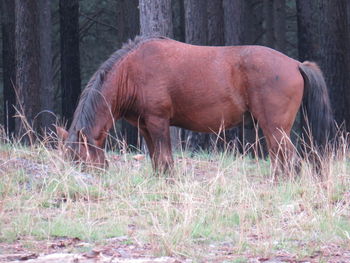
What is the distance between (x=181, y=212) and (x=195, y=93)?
3152mm

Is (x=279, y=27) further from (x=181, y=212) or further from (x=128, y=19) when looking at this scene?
(x=181, y=212)

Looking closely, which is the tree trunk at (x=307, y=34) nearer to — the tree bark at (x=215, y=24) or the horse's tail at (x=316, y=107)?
the tree bark at (x=215, y=24)

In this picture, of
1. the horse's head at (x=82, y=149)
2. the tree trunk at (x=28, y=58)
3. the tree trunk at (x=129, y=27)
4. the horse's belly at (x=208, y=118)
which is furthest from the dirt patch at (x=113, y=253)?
the tree trunk at (x=129, y=27)

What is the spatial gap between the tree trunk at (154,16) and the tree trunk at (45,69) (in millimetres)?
6769

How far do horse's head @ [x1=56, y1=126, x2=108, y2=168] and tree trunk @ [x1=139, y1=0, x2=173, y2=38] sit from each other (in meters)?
3.77

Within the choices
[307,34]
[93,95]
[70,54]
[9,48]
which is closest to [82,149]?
[93,95]

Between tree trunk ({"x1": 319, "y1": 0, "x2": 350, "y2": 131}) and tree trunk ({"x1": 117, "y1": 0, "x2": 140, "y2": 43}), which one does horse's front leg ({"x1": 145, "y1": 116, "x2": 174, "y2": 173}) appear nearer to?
tree trunk ({"x1": 319, "y1": 0, "x2": 350, "y2": 131})

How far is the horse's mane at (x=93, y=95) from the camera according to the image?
9617mm

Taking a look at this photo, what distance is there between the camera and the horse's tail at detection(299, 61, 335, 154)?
32.8ft

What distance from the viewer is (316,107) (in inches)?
397

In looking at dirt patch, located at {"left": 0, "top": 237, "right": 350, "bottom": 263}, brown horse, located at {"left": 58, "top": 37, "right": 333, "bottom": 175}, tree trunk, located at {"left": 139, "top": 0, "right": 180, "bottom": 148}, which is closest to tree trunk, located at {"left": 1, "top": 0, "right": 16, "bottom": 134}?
tree trunk, located at {"left": 139, "top": 0, "right": 180, "bottom": 148}

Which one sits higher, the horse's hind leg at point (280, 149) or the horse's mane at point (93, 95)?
the horse's mane at point (93, 95)

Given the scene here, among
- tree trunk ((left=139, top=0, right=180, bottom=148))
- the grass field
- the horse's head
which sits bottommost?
the grass field

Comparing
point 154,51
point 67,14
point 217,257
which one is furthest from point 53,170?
point 67,14
